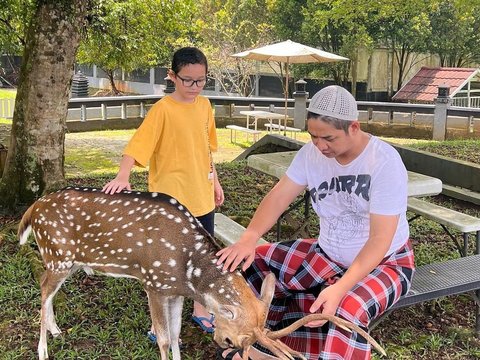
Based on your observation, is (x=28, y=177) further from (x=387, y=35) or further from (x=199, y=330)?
(x=387, y=35)

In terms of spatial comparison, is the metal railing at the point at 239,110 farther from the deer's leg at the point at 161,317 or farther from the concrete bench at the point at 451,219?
the deer's leg at the point at 161,317

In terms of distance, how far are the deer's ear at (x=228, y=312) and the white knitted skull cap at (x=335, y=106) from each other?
914mm

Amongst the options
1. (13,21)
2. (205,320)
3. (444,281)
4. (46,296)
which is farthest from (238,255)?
(13,21)

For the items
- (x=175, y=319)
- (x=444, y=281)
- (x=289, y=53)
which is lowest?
(x=175, y=319)

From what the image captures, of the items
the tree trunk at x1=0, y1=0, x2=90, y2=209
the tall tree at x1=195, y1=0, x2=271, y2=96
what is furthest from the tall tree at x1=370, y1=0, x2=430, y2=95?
the tree trunk at x1=0, y1=0, x2=90, y2=209

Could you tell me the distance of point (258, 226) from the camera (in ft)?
9.49

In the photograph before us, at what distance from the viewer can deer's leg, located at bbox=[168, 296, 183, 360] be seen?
294 cm

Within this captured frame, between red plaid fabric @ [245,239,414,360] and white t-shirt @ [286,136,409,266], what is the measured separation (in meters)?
0.09

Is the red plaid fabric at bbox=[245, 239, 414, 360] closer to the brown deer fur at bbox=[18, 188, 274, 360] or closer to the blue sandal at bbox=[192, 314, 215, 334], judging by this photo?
the brown deer fur at bbox=[18, 188, 274, 360]

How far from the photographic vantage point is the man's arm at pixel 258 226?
2756 millimetres

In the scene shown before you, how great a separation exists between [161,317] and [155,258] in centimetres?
31

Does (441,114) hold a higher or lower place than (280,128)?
higher

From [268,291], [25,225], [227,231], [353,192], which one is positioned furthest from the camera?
[227,231]

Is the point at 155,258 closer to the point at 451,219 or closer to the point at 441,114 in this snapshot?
the point at 451,219
